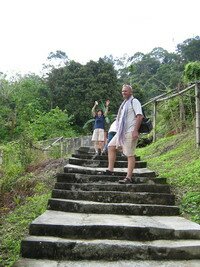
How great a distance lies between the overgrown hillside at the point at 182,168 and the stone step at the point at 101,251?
44.2 inches

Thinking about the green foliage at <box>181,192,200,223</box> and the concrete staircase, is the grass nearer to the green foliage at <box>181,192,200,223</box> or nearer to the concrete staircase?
the concrete staircase

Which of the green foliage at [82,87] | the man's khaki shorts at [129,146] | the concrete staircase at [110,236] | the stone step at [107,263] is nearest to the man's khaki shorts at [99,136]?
the man's khaki shorts at [129,146]

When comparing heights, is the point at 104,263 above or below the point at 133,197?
below

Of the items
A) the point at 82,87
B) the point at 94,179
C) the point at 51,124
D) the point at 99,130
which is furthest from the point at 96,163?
the point at 82,87

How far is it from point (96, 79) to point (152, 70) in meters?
20.5

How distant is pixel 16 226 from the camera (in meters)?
4.90

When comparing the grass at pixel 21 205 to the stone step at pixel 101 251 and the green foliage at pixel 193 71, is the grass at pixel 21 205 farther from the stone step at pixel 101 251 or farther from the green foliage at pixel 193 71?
the green foliage at pixel 193 71

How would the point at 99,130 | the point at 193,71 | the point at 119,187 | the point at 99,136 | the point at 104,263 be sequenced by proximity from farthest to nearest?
the point at 193,71 → the point at 99,130 → the point at 99,136 → the point at 119,187 → the point at 104,263

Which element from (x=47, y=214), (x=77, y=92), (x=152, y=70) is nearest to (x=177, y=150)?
(x=47, y=214)

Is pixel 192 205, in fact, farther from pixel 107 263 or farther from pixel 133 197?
pixel 107 263

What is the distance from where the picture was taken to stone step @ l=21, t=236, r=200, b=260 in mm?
3648

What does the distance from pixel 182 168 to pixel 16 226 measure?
3.85 meters

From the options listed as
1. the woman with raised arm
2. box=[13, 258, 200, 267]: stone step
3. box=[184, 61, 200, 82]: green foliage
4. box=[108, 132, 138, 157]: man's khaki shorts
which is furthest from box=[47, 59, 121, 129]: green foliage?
box=[13, 258, 200, 267]: stone step

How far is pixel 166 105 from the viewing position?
42.8ft
